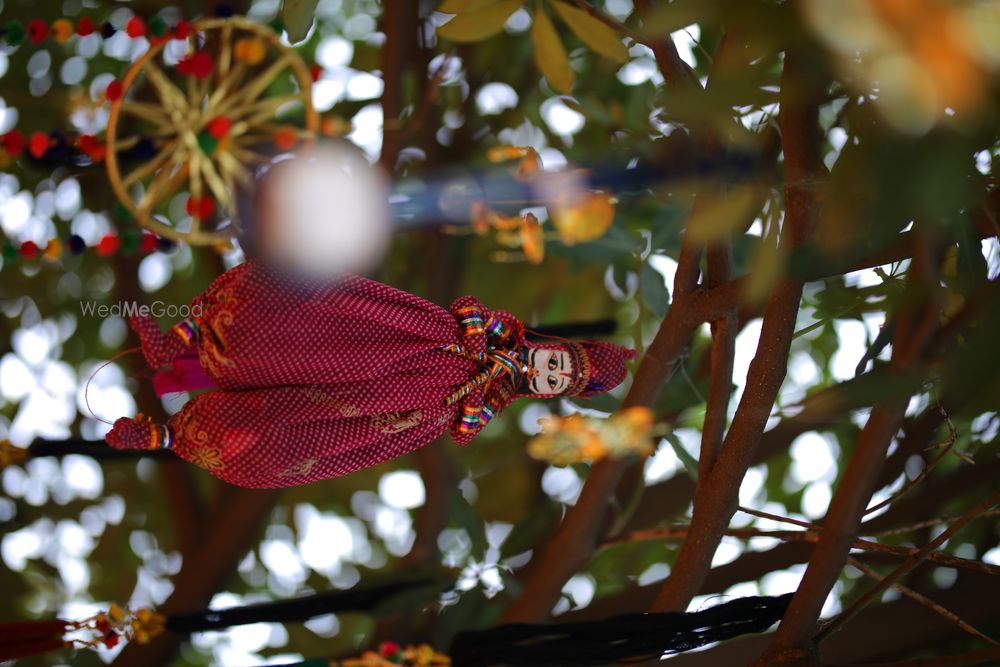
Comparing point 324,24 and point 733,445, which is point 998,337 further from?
point 324,24

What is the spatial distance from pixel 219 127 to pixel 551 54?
66 centimetres

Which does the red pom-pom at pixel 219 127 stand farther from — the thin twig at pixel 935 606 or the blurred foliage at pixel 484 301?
the thin twig at pixel 935 606

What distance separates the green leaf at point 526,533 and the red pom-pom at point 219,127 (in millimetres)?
756

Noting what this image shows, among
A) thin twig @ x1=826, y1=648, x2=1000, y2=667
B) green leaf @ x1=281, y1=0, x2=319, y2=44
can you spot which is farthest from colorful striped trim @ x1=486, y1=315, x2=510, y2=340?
thin twig @ x1=826, y1=648, x2=1000, y2=667

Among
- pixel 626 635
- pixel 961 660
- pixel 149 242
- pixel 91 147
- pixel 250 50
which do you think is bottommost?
pixel 961 660

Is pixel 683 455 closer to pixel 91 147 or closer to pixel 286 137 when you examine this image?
pixel 286 137

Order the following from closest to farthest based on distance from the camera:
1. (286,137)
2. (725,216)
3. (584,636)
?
(725,216) → (584,636) → (286,137)

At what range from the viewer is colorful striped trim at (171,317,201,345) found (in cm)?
78

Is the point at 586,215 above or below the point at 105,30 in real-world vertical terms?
below

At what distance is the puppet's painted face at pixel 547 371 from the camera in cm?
89

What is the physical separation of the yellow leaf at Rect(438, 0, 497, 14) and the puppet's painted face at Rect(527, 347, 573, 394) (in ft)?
1.15

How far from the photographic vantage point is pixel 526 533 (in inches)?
51.7

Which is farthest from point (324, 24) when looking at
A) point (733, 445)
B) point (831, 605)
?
point (831, 605)

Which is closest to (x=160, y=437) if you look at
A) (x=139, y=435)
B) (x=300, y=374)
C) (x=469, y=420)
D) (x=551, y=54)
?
(x=139, y=435)
